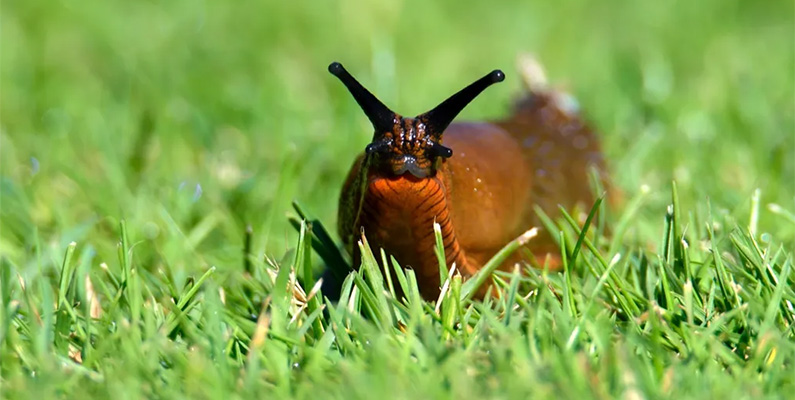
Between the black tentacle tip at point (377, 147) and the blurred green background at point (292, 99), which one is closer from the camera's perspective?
the black tentacle tip at point (377, 147)

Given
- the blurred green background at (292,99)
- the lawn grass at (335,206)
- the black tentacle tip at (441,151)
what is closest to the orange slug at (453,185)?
the black tentacle tip at (441,151)

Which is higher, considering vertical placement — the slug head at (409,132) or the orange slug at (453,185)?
the slug head at (409,132)

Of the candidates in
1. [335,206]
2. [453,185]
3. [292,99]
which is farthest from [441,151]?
[292,99]

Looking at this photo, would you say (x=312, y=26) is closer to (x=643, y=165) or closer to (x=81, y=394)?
(x=643, y=165)

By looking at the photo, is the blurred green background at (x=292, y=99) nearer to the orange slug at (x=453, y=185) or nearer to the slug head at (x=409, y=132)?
the orange slug at (x=453, y=185)

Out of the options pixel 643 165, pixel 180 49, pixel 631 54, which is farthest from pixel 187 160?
pixel 631 54

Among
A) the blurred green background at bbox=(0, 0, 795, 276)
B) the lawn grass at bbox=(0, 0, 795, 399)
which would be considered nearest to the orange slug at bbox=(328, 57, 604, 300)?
the lawn grass at bbox=(0, 0, 795, 399)
